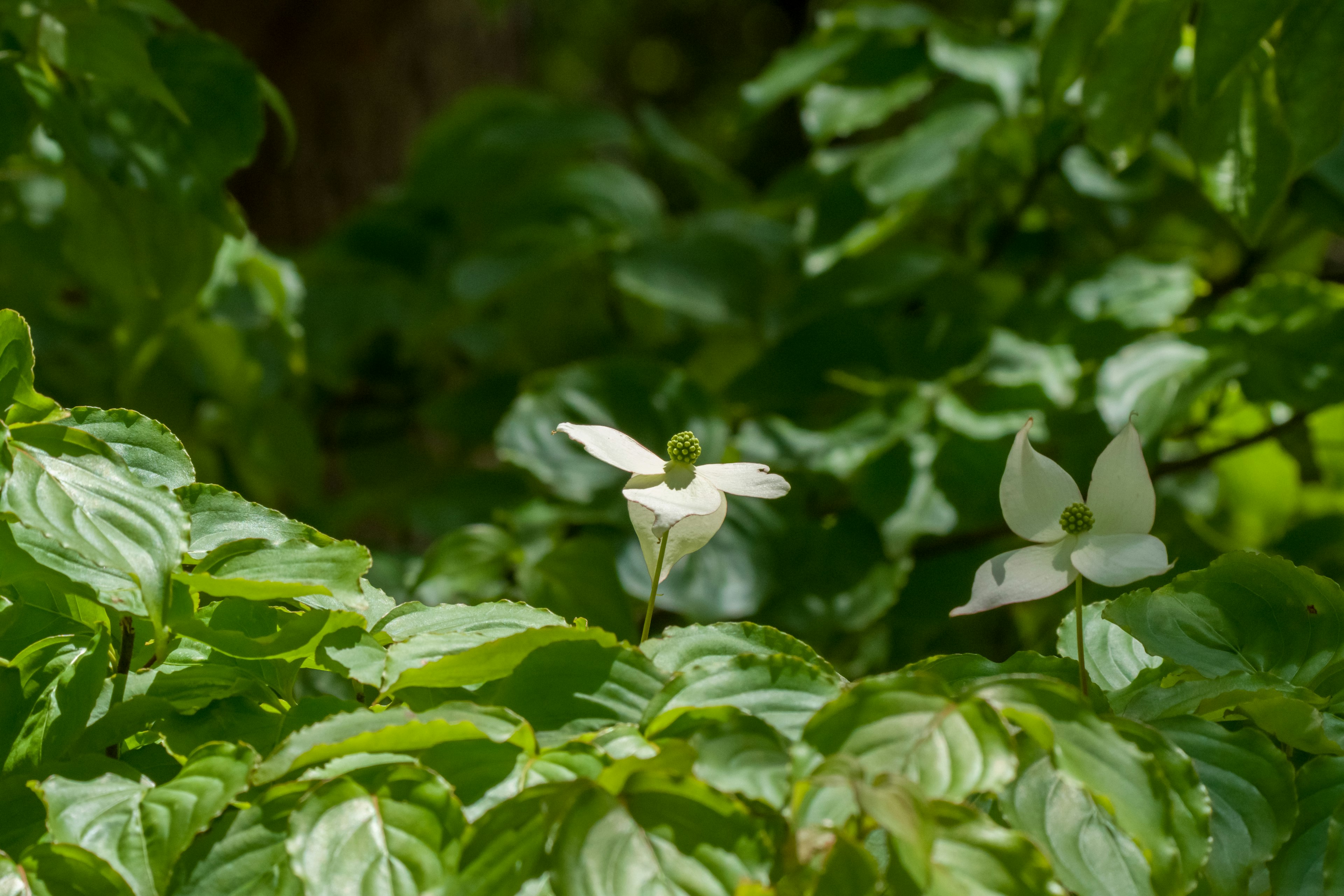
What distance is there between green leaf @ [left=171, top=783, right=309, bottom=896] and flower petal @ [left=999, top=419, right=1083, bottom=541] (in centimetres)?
30

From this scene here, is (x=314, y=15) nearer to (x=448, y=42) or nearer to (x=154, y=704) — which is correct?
(x=448, y=42)

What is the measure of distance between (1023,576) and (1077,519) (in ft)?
0.11

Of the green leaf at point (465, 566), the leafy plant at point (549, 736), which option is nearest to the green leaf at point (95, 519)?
the leafy plant at point (549, 736)

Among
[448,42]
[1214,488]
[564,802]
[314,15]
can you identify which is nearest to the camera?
[564,802]

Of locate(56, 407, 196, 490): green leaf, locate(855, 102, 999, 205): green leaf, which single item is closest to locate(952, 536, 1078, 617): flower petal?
locate(56, 407, 196, 490): green leaf

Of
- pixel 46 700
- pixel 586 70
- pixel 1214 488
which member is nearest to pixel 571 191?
pixel 1214 488

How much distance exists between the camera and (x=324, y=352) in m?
1.50

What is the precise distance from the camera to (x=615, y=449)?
50cm

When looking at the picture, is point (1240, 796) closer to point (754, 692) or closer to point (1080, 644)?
point (1080, 644)

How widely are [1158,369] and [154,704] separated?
0.91 metres

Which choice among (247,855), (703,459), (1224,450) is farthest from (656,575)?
(1224,450)

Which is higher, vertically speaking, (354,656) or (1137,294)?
(354,656)

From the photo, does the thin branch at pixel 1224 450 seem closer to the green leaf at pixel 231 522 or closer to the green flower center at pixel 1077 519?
the green flower center at pixel 1077 519

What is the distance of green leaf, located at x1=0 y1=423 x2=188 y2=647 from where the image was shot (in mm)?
408
